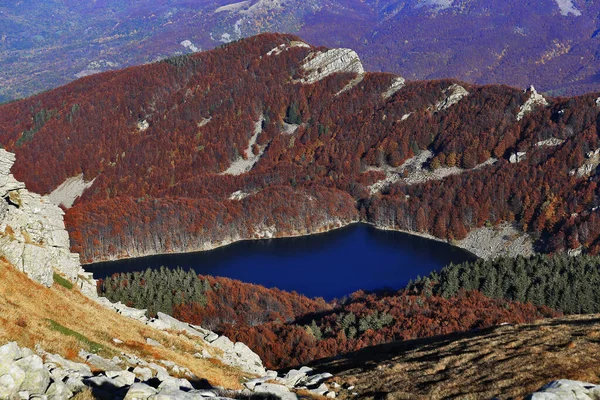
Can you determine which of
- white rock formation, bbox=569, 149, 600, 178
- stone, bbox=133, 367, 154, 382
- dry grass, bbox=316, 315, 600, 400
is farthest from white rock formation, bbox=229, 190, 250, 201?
stone, bbox=133, 367, 154, 382

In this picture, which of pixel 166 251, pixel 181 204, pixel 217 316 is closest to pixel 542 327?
pixel 217 316

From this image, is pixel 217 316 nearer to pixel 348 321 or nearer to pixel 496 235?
pixel 348 321

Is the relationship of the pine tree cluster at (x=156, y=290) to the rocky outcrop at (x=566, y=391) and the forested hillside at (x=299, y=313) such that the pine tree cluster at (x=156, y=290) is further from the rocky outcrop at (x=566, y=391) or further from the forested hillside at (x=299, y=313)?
the rocky outcrop at (x=566, y=391)

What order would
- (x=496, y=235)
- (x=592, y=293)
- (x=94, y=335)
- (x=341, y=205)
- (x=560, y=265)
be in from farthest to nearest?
1. (x=341, y=205)
2. (x=496, y=235)
3. (x=560, y=265)
4. (x=592, y=293)
5. (x=94, y=335)

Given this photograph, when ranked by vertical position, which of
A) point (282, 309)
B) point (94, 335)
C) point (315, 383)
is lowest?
point (282, 309)

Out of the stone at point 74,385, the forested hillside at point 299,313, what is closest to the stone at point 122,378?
the stone at point 74,385

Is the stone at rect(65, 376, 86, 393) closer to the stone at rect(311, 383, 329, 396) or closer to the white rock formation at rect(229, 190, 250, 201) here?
the stone at rect(311, 383, 329, 396)
